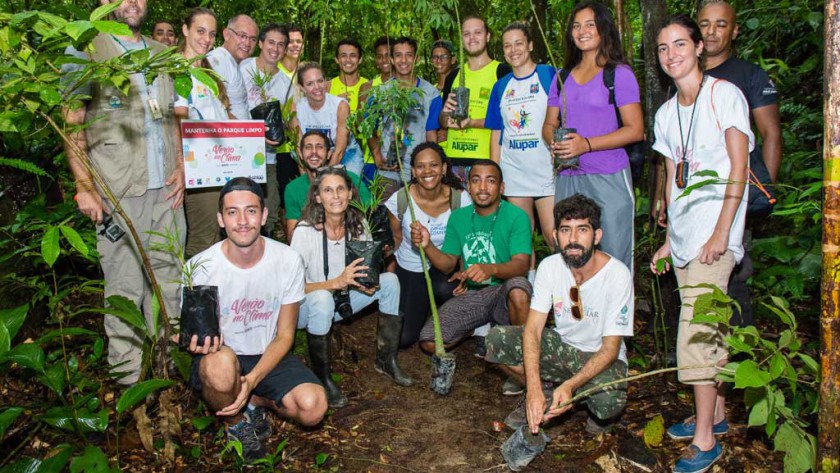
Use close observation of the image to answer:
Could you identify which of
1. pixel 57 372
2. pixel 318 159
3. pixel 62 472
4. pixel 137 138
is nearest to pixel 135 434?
pixel 62 472

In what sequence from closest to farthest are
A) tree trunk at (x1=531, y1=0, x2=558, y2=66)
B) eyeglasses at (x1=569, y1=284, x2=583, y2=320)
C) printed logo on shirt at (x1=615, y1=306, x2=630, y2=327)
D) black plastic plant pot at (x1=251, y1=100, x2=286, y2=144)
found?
printed logo on shirt at (x1=615, y1=306, x2=630, y2=327) < eyeglasses at (x1=569, y1=284, x2=583, y2=320) < black plastic plant pot at (x1=251, y1=100, x2=286, y2=144) < tree trunk at (x1=531, y1=0, x2=558, y2=66)

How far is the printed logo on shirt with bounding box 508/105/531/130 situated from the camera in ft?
16.4

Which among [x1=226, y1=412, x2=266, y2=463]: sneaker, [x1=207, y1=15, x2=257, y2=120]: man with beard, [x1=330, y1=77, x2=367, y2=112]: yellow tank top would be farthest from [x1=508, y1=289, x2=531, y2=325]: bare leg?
[x1=330, y1=77, x2=367, y2=112]: yellow tank top

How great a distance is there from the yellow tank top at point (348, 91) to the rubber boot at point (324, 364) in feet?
8.98

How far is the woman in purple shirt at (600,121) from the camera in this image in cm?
423

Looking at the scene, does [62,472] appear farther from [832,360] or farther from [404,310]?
[832,360]

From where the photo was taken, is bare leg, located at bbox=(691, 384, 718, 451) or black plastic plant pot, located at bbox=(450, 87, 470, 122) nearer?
bare leg, located at bbox=(691, 384, 718, 451)

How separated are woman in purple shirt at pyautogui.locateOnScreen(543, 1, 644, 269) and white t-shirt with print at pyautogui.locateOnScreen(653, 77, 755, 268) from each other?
76 centimetres

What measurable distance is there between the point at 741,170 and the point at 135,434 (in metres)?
3.54

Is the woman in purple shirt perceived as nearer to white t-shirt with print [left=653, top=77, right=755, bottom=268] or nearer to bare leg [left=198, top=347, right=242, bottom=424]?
white t-shirt with print [left=653, top=77, right=755, bottom=268]

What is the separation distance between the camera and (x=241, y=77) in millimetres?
5410

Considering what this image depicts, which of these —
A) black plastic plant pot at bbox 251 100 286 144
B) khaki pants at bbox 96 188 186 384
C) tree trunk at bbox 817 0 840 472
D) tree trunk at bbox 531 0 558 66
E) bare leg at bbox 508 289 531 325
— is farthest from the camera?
tree trunk at bbox 531 0 558 66

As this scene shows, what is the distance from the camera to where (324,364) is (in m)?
4.43

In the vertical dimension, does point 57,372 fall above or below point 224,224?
below
